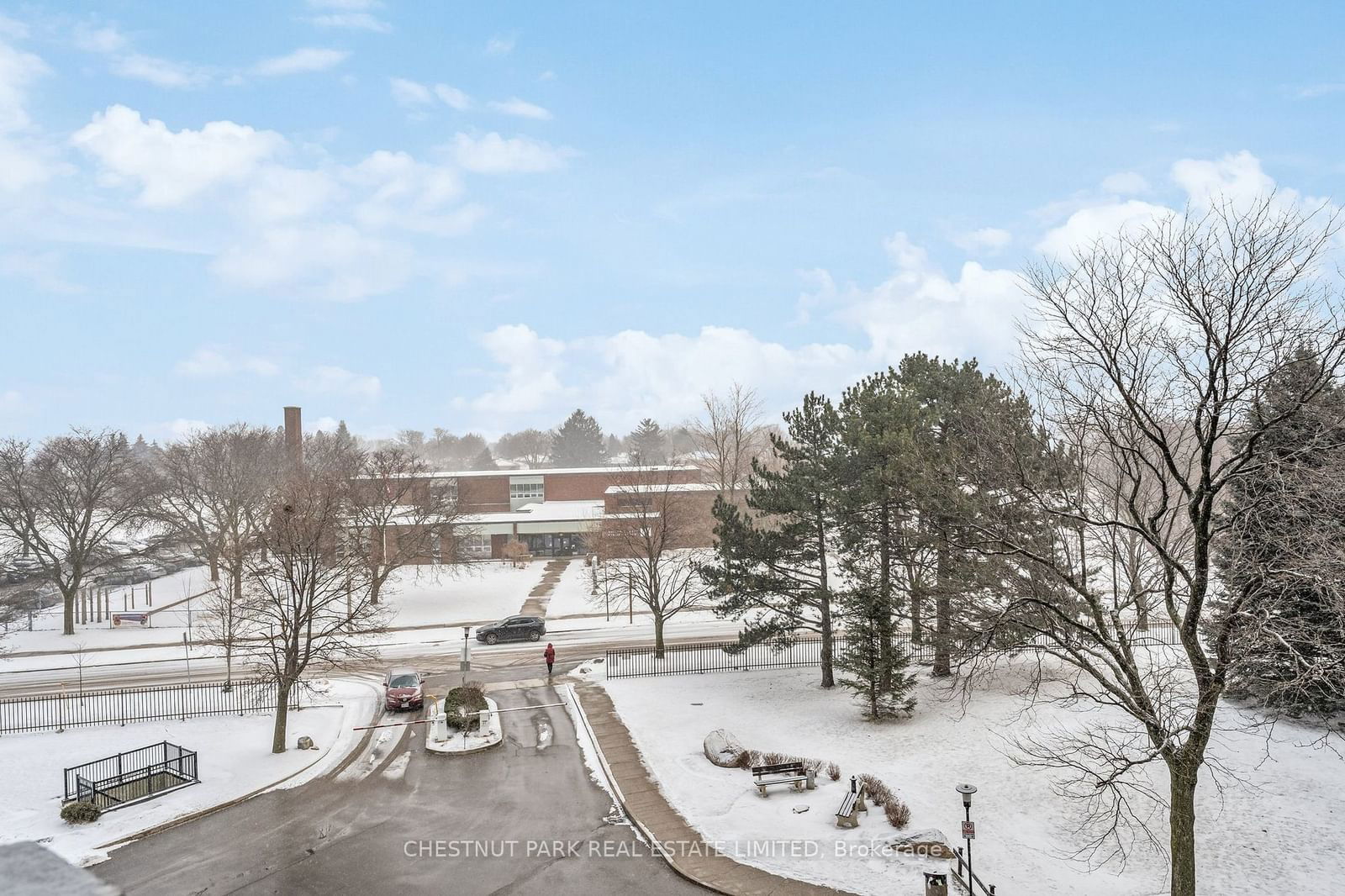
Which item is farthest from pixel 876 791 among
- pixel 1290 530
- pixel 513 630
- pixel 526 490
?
pixel 526 490

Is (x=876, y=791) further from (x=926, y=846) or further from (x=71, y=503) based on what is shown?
(x=71, y=503)

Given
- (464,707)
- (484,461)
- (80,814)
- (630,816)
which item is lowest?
(630,816)

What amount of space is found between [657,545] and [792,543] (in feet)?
41.3

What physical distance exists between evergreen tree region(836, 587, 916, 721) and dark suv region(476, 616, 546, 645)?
20663 mm

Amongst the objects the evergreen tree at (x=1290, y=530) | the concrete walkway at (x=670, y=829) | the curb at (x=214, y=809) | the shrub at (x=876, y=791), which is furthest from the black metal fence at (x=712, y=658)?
the evergreen tree at (x=1290, y=530)

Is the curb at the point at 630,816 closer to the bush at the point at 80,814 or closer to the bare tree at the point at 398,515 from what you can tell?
the bush at the point at 80,814

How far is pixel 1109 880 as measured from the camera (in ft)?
47.2

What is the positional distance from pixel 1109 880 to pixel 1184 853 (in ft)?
7.15

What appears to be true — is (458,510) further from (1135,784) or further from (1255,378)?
(1255,378)

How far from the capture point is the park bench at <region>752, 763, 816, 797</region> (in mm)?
18844

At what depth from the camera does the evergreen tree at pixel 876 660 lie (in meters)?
23.2

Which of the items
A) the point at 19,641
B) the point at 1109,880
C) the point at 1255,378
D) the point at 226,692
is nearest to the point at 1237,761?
the point at 1109,880

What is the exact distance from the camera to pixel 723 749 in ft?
69.7

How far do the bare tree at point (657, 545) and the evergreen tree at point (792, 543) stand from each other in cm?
441
